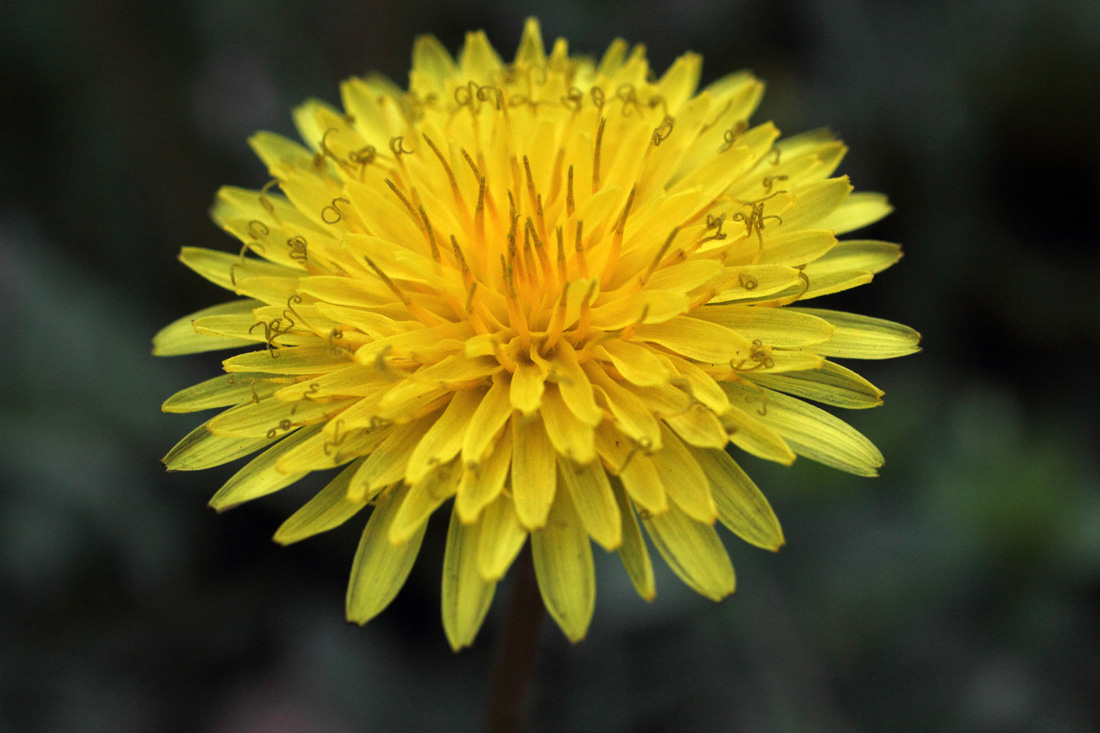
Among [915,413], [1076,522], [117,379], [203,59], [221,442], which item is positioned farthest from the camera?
[203,59]

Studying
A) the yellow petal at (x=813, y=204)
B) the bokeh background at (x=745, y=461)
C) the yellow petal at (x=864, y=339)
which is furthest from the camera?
the bokeh background at (x=745, y=461)

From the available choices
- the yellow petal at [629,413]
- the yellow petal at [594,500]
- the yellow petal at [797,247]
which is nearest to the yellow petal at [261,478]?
the yellow petal at [594,500]

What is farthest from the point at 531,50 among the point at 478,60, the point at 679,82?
the point at 679,82

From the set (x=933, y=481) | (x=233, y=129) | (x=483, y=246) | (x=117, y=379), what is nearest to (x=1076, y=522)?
(x=933, y=481)

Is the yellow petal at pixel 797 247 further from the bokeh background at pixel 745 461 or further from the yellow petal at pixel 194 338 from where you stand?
the yellow petal at pixel 194 338

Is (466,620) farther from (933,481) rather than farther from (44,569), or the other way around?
(44,569)

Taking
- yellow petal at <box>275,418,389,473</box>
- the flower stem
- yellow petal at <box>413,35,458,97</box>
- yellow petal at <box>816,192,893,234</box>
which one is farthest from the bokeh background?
yellow petal at <box>413,35,458,97</box>
